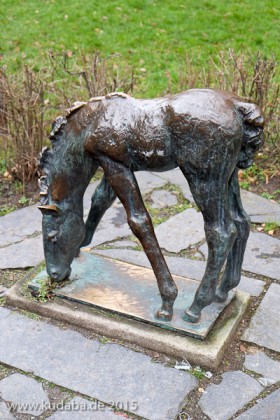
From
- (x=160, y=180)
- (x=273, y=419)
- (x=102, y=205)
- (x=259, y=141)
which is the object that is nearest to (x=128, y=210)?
(x=102, y=205)

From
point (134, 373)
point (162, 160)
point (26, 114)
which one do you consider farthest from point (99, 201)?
point (26, 114)

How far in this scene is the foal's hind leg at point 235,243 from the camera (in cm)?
348

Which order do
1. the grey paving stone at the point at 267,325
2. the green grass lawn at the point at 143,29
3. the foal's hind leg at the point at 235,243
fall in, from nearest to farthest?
the foal's hind leg at the point at 235,243 < the grey paving stone at the point at 267,325 < the green grass lawn at the point at 143,29

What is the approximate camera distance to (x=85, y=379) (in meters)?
3.35

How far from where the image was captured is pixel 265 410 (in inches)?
123

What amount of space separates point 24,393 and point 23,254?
5.05 feet

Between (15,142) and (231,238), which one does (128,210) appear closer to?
(231,238)

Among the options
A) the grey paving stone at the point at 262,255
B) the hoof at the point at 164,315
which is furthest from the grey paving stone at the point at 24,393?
the grey paving stone at the point at 262,255

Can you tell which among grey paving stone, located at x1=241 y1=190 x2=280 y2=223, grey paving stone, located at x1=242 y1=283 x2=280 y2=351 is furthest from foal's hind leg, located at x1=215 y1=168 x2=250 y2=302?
grey paving stone, located at x1=241 y1=190 x2=280 y2=223

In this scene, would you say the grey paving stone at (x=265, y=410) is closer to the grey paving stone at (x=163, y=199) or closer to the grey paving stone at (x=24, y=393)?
the grey paving stone at (x=24, y=393)

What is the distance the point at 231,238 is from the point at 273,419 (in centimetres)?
100

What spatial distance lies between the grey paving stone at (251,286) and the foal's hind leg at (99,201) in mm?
1131

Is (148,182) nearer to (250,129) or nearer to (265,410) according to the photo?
(250,129)

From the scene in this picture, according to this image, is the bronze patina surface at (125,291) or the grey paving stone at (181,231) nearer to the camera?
the bronze patina surface at (125,291)
